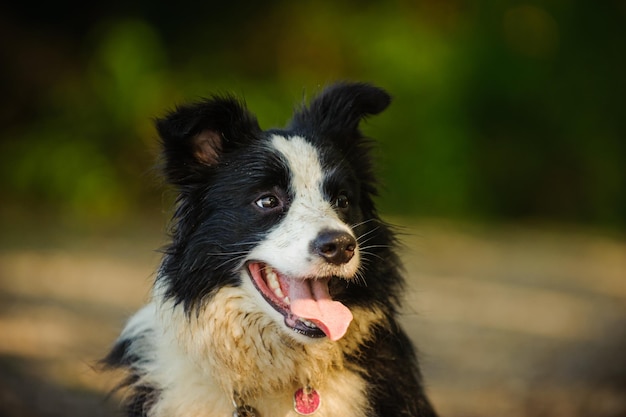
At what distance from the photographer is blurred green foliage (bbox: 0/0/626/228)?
1214cm

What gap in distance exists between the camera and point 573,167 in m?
13.8

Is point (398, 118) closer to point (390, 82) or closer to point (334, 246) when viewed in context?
point (390, 82)

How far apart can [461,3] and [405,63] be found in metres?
1.61

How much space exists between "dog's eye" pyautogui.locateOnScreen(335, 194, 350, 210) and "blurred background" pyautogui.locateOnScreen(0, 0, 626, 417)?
5.55 meters

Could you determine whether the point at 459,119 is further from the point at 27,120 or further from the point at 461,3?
the point at 27,120

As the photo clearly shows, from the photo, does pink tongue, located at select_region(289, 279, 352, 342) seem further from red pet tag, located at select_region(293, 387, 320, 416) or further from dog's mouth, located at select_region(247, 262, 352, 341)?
red pet tag, located at select_region(293, 387, 320, 416)

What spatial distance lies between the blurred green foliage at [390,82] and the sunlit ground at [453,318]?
137 cm

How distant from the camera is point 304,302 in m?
3.44

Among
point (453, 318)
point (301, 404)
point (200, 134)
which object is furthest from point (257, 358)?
point (453, 318)

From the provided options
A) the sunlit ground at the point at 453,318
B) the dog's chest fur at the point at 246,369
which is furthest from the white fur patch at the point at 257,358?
the sunlit ground at the point at 453,318

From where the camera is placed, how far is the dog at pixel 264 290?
11.4 ft

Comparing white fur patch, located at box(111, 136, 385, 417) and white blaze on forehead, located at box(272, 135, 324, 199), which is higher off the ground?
white blaze on forehead, located at box(272, 135, 324, 199)

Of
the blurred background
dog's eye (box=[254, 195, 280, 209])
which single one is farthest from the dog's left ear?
the blurred background

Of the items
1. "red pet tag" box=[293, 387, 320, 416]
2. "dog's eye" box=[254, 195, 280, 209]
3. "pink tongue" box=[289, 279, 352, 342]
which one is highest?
"dog's eye" box=[254, 195, 280, 209]
